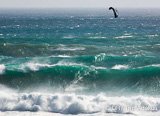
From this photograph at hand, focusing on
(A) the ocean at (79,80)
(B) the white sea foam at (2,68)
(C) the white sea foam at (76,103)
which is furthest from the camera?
(B) the white sea foam at (2,68)

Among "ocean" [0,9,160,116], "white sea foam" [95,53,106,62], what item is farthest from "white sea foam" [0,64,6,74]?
"white sea foam" [95,53,106,62]

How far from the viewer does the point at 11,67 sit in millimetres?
36594

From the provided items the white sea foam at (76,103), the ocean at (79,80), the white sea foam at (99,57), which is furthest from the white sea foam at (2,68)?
the white sea foam at (99,57)

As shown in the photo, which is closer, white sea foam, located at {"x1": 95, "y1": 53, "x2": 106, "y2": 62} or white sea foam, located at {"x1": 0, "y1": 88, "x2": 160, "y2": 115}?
white sea foam, located at {"x1": 0, "y1": 88, "x2": 160, "y2": 115}

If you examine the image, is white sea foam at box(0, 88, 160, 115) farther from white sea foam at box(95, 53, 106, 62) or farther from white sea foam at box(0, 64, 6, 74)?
white sea foam at box(95, 53, 106, 62)

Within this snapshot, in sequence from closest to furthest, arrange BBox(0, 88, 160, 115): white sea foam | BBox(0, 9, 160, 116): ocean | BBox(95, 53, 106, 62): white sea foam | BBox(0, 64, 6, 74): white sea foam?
BBox(0, 88, 160, 115): white sea foam < BBox(0, 9, 160, 116): ocean < BBox(0, 64, 6, 74): white sea foam < BBox(95, 53, 106, 62): white sea foam

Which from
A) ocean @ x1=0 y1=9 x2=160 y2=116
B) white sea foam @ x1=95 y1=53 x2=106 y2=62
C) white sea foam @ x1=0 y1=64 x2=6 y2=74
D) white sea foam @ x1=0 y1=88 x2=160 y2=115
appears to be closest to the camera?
white sea foam @ x1=0 y1=88 x2=160 y2=115

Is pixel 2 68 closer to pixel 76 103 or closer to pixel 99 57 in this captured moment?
pixel 99 57

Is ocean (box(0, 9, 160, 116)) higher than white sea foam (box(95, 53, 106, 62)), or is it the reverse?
white sea foam (box(95, 53, 106, 62))

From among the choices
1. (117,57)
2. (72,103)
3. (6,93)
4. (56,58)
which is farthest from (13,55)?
(72,103)

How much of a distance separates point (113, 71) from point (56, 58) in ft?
24.6

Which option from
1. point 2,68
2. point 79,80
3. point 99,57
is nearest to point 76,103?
point 79,80

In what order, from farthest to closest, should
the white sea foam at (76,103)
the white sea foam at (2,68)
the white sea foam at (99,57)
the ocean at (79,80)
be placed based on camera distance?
the white sea foam at (99,57) < the white sea foam at (2,68) < the ocean at (79,80) < the white sea foam at (76,103)

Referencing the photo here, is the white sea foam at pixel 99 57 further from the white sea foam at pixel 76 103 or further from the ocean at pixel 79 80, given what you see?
the white sea foam at pixel 76 103
